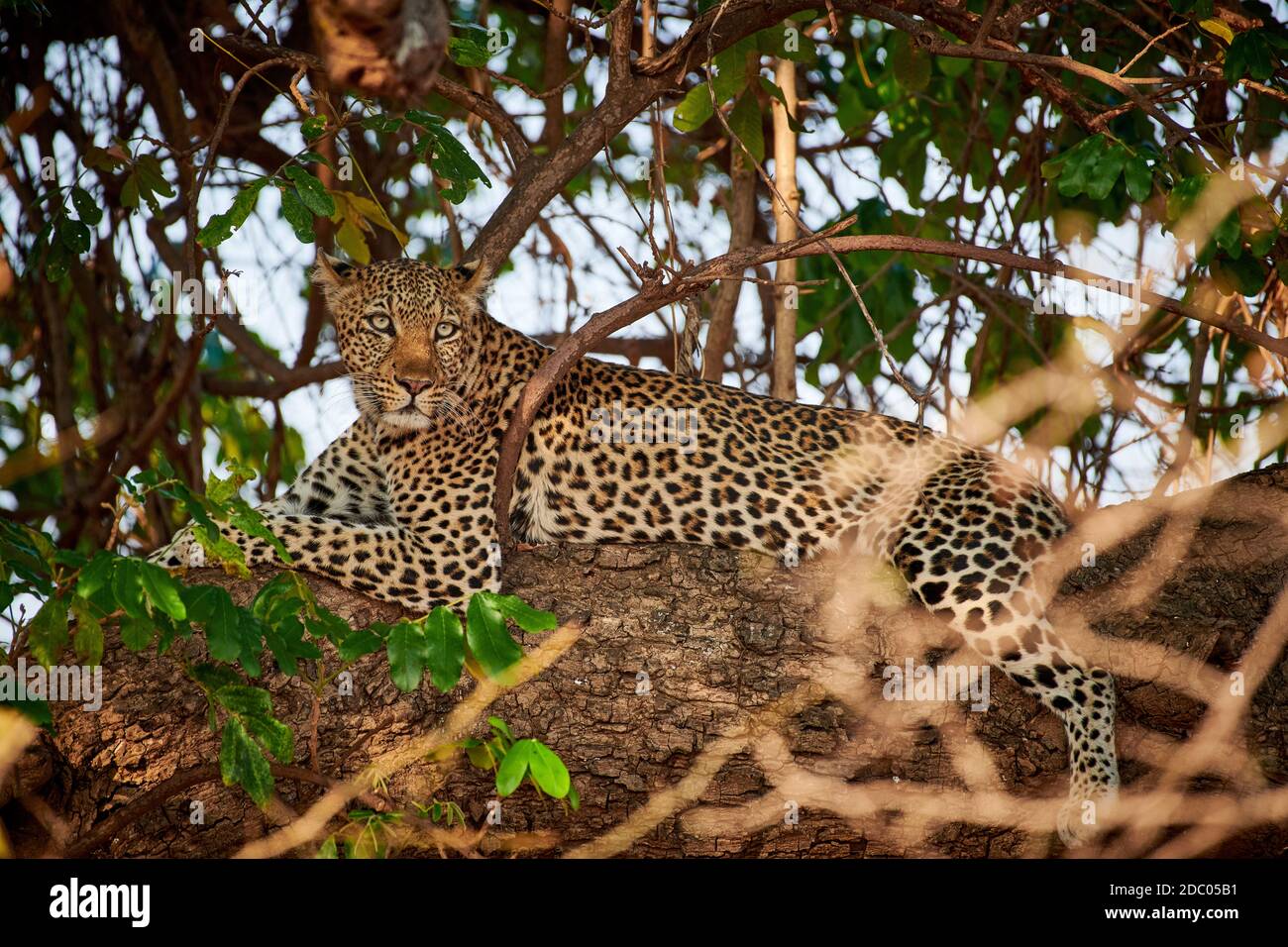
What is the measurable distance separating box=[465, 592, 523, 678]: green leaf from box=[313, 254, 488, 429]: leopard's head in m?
2.97

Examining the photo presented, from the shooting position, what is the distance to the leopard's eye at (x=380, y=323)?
7.09 m

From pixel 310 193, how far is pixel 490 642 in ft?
8.72

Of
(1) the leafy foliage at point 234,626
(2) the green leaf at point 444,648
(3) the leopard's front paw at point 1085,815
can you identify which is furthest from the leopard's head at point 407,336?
(3) the leopard's front paw at point 1085,815

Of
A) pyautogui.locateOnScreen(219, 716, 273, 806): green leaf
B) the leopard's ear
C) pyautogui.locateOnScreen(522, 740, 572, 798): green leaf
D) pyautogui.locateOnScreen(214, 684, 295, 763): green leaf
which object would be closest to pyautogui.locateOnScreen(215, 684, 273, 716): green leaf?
pyautogui.locateOnScreen(214, 684, 295, 763): green leaf

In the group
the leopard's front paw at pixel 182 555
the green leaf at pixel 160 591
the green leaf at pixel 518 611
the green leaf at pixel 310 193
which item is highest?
the green leaf at pixel 310 193

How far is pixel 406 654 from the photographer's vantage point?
13.8 feet

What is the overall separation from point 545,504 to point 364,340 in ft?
4.15

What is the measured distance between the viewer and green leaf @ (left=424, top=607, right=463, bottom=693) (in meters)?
4.12

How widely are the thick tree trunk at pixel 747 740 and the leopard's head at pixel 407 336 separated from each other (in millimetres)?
1619

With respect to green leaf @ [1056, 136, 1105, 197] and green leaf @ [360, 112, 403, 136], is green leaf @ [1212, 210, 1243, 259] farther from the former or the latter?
green leaf @ [360, 112, 403, 136]

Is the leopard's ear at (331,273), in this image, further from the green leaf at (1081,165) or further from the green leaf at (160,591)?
the green leaf at (1081,165)

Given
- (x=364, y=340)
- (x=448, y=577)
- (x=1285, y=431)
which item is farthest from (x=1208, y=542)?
(x=364, y=340)

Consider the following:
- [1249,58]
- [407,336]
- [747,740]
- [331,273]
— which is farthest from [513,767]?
[1249,58]

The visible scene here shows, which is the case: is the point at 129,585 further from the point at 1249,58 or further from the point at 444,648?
the point at 1249,58
